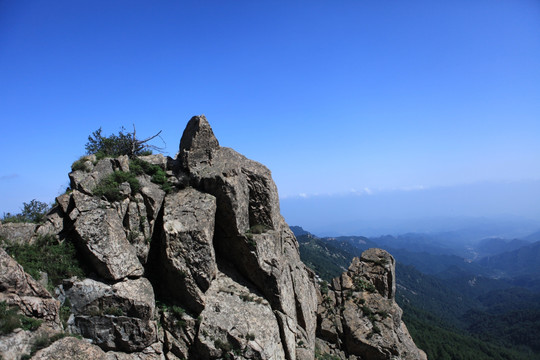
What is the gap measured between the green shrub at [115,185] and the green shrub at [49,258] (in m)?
3.70

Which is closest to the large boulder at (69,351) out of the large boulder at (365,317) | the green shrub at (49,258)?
the green shrub at (49,258)

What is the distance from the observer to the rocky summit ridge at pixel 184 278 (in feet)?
53.9

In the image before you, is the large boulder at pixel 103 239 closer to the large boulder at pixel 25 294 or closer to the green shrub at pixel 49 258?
the green shrub at pixel 49 258

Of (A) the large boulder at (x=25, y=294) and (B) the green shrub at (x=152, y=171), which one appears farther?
(B) the green shrub at (x=152, y=171)

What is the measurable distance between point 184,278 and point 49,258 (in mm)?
7838

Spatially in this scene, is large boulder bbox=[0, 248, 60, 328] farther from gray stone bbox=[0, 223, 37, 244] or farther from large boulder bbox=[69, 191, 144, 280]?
large boulder bbox=[69, 191, 144, 280]

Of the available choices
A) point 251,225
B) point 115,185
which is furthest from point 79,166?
point 251,225

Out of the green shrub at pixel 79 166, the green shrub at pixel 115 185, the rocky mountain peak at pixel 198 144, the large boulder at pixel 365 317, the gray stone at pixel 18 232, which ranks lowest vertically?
the large boulder at pixel 365 317

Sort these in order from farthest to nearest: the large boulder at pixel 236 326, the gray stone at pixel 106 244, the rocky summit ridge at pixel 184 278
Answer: the large boulder at pixel 236 326 < the gray stone at pixel 106 244 < the rocky summit ridge at pixel 184 278

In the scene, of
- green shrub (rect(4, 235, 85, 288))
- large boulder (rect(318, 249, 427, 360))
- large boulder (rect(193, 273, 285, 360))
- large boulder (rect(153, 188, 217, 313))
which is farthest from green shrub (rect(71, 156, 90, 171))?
large boulder (rect(318, 249, 427, 360))

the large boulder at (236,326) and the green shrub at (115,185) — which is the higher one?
the green shrub at (115,185)

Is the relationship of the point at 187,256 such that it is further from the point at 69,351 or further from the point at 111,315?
the point at 69,351

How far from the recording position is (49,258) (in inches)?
673

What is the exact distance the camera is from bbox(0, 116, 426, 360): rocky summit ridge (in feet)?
53.9
